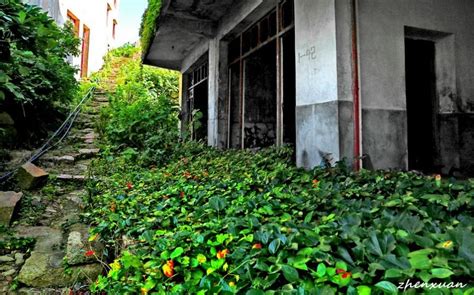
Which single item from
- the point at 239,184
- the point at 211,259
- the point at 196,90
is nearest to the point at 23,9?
the point at 239,184

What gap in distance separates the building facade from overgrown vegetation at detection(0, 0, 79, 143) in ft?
10.9

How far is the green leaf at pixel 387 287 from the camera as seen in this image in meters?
1.07

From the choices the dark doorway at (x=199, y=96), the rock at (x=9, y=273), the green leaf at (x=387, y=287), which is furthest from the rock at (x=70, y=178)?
the green leaf at (x=387, y=287)

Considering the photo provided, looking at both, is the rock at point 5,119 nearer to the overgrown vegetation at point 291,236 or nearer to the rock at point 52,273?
the overgrown vegetation at point 291,236

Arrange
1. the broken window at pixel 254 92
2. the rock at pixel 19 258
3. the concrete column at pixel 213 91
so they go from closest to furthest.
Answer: the rock at pixel 19 258 < the broken window at pixel 254 92 < the concrete column at pixel 213 91

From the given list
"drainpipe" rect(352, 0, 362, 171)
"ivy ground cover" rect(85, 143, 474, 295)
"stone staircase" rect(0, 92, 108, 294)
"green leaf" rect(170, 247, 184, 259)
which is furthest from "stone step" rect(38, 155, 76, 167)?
"green leaf" rect(170, 247, 184, 259)

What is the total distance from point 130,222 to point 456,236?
211cm

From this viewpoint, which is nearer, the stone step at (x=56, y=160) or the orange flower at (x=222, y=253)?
the orange flower at (x=222, y=253)

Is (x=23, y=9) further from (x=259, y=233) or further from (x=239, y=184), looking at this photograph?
(x=259, y=233)

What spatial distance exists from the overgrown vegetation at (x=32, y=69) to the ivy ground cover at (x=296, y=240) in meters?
1.90

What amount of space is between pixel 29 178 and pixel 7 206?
125 cm

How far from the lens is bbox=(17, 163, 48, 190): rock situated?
4648mm

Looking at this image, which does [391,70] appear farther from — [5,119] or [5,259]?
[5,119]

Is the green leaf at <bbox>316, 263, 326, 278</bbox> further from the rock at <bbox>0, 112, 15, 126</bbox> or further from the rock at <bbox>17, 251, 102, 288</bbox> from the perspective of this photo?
the rock at <bbox>0, 112, 15, 126</bbox>
